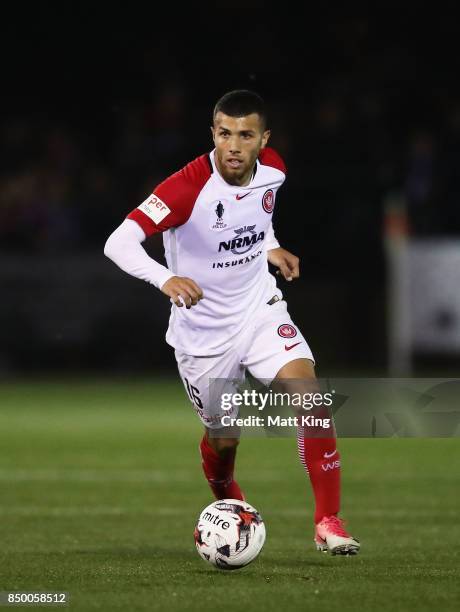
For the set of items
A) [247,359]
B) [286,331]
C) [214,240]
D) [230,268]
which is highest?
[214,240]

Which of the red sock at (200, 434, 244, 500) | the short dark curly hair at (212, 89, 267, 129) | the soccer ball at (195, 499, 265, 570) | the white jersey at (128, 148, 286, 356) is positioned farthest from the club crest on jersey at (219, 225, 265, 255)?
the soccer ball at (195, 499, 265, 570)

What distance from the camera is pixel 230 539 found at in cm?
622

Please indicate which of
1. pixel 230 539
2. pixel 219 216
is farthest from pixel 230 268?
pixel 230 539

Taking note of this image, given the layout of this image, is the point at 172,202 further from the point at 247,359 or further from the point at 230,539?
the point at 230,539

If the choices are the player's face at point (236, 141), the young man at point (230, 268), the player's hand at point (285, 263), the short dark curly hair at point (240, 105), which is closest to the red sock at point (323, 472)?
the young man at point (230, 268)

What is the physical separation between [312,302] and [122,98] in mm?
5073

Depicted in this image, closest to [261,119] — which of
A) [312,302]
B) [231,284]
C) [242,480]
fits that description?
[231,284]

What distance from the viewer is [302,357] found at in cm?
686

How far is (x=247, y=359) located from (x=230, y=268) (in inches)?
17.6

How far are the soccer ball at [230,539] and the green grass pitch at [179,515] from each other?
81mm

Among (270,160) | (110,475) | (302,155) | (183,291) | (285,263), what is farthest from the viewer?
(302,155)

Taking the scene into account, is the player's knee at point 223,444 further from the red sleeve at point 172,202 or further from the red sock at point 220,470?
the red sleeve at point 172,202

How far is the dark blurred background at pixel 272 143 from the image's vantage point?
58.4 ft

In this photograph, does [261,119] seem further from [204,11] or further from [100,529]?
[204,11]
